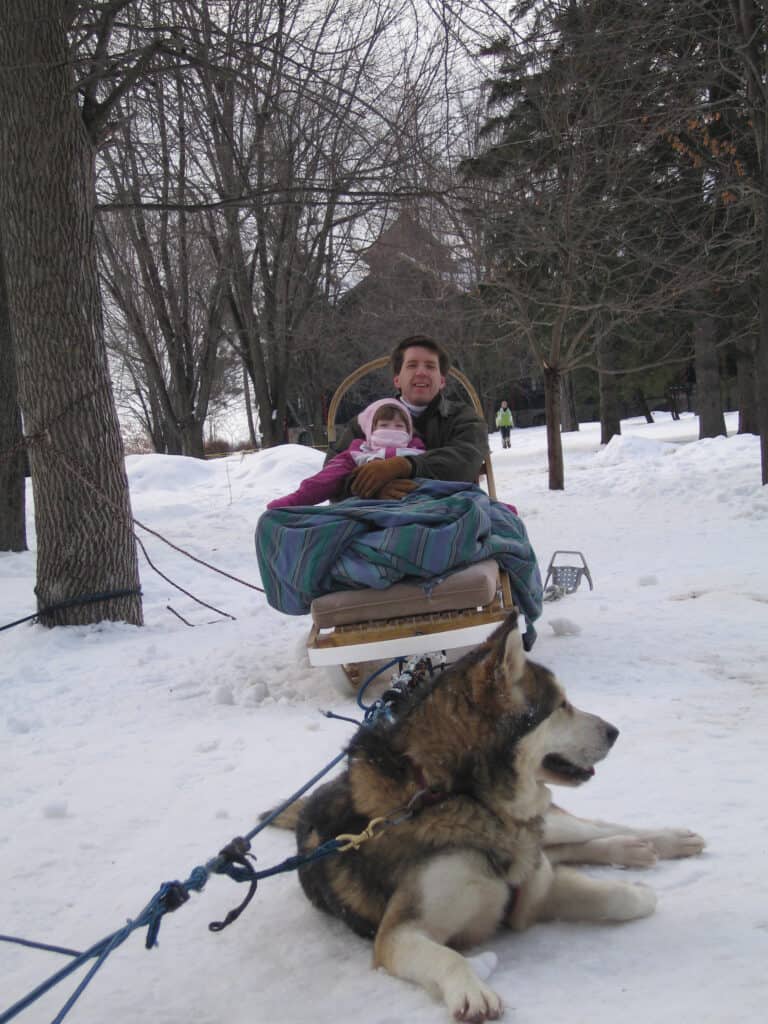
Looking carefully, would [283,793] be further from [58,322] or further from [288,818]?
[58,322]

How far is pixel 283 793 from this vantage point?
11.2ft

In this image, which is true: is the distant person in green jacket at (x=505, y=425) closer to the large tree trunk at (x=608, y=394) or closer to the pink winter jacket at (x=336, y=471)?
the large tree trunk at (x=608, y=394)

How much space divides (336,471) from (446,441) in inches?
32.7

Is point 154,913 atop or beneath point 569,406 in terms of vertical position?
beneath

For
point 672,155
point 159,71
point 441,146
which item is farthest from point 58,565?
point 672,155

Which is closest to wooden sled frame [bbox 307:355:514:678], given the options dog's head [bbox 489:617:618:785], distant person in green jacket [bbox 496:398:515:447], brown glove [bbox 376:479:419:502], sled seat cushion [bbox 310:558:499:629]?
sled seat cushion [bbox 310:558:499:629]

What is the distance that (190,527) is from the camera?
39.5 feet

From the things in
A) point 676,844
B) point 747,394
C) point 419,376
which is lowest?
point 676,844

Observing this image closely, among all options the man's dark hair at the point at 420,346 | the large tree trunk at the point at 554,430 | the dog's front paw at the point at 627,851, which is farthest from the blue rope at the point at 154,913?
the large tree trunk at the point at 554,430

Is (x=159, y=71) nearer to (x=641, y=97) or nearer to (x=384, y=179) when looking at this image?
(x=384, y=179)

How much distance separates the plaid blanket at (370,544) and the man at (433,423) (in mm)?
544

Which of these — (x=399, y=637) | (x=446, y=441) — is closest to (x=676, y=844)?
(x=399, y=637)

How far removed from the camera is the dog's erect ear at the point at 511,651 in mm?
2240

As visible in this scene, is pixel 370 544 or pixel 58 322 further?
pixel 58 322
